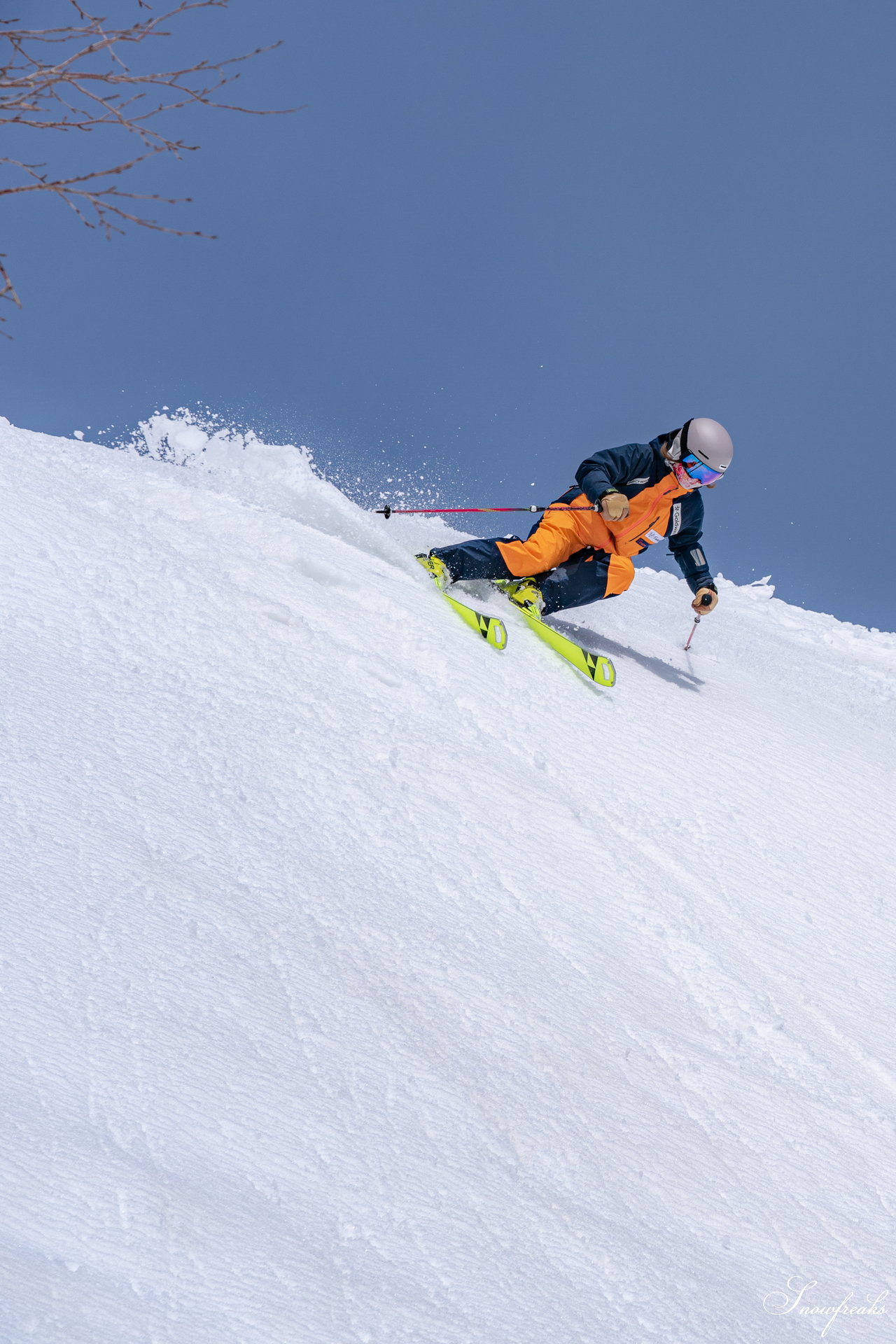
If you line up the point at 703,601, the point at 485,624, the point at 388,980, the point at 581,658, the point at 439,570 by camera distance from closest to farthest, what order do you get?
the point at 388,980, the point at 485,624, the point at 581,658, the point at 439,570, the point at 703,601

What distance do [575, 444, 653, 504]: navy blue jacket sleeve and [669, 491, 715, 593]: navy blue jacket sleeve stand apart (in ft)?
1.64

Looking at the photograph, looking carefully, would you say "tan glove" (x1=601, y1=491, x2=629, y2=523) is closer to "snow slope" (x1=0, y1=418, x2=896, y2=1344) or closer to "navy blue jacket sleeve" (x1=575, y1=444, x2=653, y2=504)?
"navy blue jacket sleeve" (x1=575, y1=444, x2=653, y2=504)

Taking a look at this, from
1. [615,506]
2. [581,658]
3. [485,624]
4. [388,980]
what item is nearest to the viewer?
[388,980]

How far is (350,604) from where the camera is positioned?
17.4 feet

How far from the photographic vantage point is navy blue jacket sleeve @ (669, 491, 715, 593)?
21.6 ft

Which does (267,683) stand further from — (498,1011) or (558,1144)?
(558,1144)

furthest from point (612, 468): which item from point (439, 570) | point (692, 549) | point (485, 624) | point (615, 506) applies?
point (485, 624)

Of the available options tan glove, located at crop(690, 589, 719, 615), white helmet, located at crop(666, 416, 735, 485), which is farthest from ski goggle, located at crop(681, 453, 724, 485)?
tan glove, located at crop(690, 589, 719, 615)

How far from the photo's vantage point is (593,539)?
21.0ft

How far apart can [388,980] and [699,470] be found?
14.8ft

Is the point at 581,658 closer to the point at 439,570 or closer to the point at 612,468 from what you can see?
the point at 439,570

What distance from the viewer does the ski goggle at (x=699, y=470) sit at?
611 centimetres

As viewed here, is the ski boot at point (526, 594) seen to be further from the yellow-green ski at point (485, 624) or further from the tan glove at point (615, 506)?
the tan glove at point (615, 506)

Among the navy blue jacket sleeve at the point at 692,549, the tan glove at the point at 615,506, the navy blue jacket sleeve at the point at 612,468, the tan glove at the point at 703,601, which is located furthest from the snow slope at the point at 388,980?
the navy blue jacket sleeve at the point at 692,549
